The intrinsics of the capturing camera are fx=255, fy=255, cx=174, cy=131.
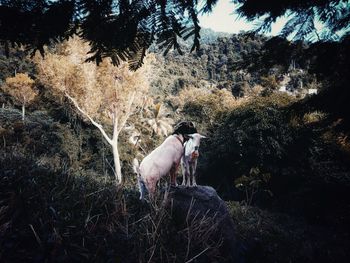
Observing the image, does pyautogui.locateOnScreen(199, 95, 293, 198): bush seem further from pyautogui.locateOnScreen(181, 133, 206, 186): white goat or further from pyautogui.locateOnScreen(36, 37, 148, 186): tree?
pyautogui.locateOnScreen(181, 133, 206, 186): white goat

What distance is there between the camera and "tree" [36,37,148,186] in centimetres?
1722

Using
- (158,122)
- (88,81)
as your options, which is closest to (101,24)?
(88,81)

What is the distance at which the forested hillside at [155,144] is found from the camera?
2166mm

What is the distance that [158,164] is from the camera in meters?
4.80

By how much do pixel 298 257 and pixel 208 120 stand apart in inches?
746

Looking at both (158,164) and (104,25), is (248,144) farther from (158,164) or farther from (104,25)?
(104,25)

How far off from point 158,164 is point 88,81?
47.2 feet

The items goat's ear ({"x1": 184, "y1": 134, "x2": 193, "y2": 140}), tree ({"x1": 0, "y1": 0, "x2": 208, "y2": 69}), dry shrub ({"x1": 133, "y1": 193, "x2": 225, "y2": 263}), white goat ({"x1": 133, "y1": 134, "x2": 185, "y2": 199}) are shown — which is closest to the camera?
tree ({"x1": 0, "y1": 0, "x2": 208, "y2": 69})

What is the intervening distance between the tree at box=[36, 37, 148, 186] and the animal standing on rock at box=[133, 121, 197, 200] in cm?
1269

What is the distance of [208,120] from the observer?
2589 cm

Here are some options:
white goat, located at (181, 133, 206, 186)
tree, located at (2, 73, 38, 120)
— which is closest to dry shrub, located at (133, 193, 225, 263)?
white goat, located at (181, 133, 206, 186)

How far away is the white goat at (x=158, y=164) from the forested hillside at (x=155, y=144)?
0.44 meters

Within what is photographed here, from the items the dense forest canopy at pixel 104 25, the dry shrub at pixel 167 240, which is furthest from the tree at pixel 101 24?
the dry shrub at pixel 167 240

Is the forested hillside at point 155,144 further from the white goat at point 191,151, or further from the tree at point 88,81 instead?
the white goat at point 191,151
